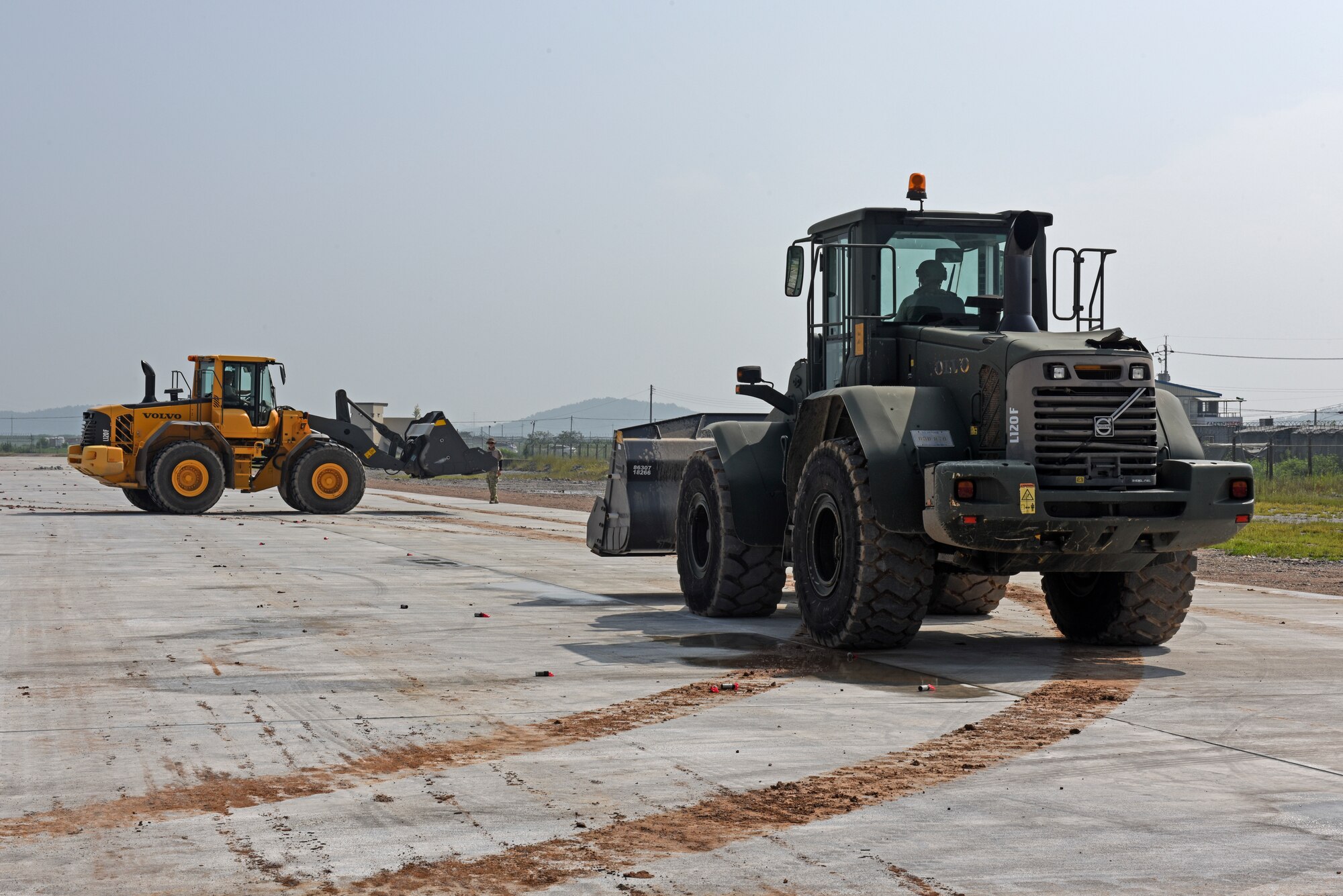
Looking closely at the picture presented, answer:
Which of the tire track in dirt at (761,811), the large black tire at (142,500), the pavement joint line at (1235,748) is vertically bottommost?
the tire track in dirt at (761,811)

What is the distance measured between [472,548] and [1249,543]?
39.4ft

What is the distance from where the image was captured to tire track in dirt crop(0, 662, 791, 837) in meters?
5.81

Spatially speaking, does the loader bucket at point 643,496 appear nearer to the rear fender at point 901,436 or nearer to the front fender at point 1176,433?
the rear fender at point 901,436

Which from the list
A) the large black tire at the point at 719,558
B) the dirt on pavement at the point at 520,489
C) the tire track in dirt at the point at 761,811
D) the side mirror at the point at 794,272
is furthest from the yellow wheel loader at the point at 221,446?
the tire track in dirt at the point at 761,811

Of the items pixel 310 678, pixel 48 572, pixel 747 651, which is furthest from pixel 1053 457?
pixel 48 572

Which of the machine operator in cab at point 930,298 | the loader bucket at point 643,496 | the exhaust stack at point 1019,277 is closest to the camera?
the exhaust stack at point 1019,277

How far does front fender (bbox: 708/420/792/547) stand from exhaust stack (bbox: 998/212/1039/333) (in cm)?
250

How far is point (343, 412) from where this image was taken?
3384 cm

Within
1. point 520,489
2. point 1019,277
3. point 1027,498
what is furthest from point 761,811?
point 520,489

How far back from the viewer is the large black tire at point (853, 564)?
10.1 m

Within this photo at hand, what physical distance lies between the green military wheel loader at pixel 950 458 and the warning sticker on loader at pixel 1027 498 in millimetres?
11

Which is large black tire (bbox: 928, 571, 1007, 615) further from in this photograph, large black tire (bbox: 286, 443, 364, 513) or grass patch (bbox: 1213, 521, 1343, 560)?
large black tire (bbox: 286, 443, 364, 513)

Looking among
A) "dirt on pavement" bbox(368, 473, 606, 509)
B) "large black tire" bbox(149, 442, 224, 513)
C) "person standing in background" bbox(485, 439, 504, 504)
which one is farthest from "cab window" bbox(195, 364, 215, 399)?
"dirt on pavement" bbox(368, 473, 606, 509)

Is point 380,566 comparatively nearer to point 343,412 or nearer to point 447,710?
point 447,710
